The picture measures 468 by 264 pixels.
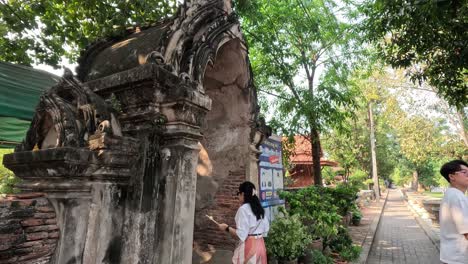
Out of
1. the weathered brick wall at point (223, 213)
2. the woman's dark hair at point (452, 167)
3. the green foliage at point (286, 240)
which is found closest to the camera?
the woman's dark hair at point (452, 167)

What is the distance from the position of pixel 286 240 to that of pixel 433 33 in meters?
4.65

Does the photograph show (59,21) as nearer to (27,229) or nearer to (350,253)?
(27,229)

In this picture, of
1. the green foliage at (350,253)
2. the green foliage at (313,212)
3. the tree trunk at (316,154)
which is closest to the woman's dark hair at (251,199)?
the green foliage at (313,212)

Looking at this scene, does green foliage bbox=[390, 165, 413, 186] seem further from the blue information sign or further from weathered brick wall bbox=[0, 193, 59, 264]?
weathered brick wall bbox=[0, 193, 59, 264]

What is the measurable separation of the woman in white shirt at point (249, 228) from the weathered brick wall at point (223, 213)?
135cm

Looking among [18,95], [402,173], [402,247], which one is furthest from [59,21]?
[402,173]

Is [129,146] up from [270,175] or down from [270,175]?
up

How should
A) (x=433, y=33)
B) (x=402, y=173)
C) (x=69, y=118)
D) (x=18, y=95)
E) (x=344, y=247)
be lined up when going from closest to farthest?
1. (x=69, y=118)
2. (x=18, y=95)
3. (x=433, y=33)
4. (x=344, y=247)
5. (x=402, y=173)

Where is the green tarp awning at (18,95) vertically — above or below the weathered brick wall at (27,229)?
above

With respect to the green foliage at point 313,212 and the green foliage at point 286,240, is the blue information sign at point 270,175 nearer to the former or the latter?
the green foliage at point 313,212

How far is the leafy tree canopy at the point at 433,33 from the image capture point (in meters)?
4.64

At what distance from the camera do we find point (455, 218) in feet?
10.3

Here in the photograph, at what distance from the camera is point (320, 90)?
31.6 ft

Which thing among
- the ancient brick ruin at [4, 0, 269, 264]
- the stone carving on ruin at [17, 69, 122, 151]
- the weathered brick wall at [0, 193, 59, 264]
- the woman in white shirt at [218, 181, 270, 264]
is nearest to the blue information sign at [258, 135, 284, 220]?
the woman in white shirt at [218, 181, 270, 264]
